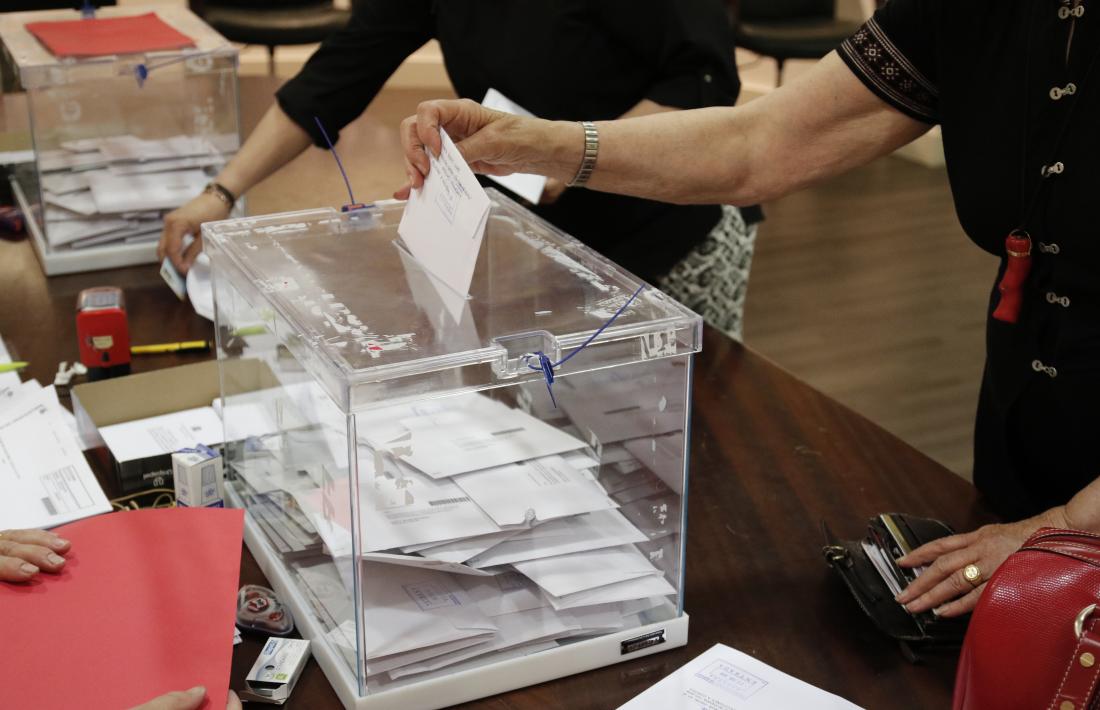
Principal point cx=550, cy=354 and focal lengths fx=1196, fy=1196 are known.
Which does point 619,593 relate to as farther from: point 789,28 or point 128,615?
point 789,28

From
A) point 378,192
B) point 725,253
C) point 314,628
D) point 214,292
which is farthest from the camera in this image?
point 378,192

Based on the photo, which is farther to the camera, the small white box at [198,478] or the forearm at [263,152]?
the forearm at [263,152]

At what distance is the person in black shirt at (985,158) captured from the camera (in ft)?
3.97

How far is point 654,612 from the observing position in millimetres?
1171

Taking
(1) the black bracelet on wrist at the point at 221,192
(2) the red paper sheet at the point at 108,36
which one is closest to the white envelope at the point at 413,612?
(1) the black bracelet on wrist at the point at 221,192

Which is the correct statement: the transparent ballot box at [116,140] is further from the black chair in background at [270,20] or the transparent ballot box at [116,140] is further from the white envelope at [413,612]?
the black chair in background at [270,20]

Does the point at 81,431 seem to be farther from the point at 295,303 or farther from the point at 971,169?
the point at 971,169

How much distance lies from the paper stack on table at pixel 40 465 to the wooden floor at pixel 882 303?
235 cm

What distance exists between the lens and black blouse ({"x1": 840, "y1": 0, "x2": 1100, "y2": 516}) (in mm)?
1219

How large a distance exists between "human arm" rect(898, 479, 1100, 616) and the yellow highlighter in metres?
1.08

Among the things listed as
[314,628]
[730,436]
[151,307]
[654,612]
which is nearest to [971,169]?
[730,436]

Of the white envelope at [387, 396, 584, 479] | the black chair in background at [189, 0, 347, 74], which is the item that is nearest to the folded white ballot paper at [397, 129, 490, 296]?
the white envelope at [387, 396, 584, 479]

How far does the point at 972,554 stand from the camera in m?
1.18

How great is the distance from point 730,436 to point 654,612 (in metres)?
0.43
